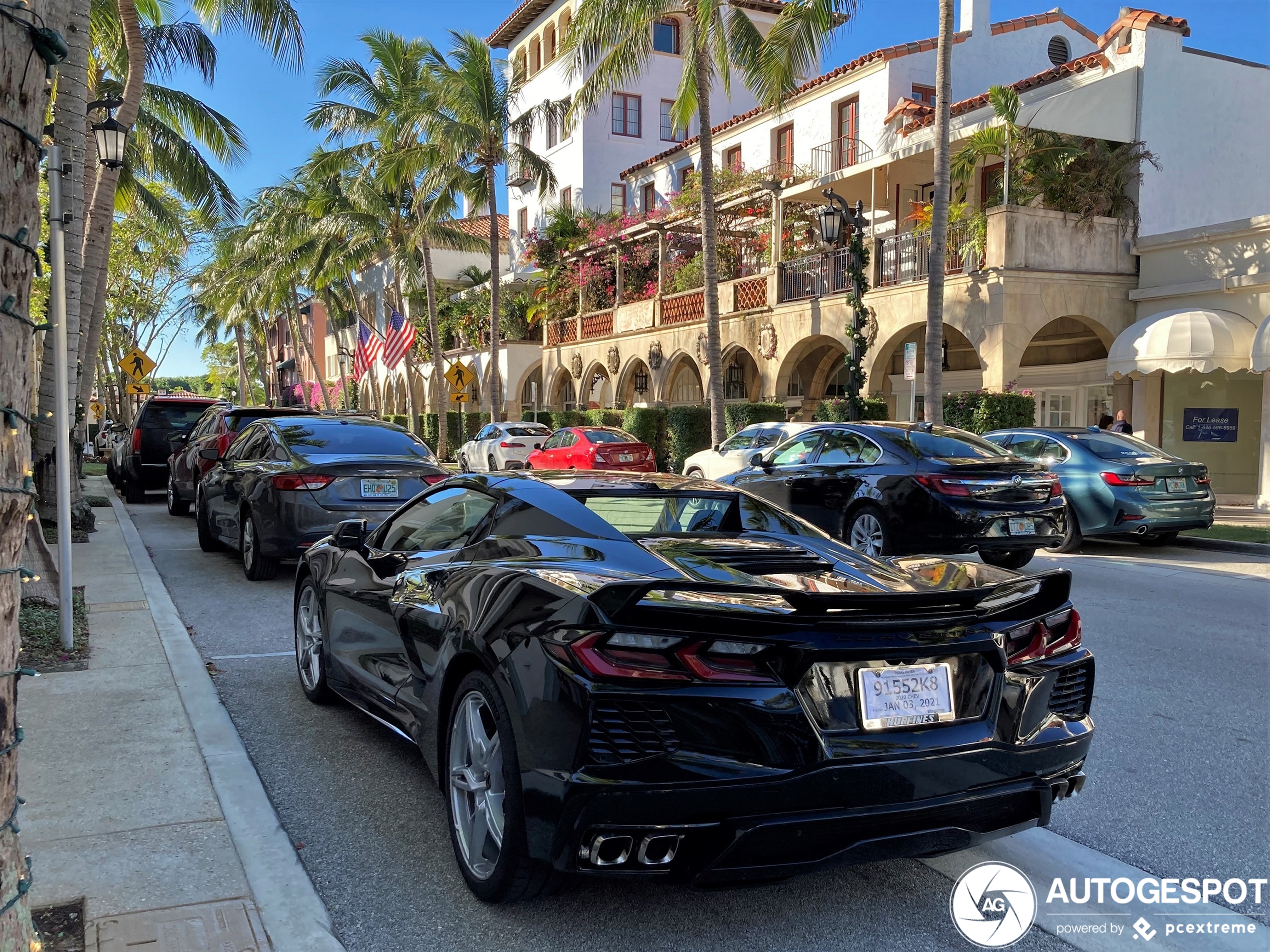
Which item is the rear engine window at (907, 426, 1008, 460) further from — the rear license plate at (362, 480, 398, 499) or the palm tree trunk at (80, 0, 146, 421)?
the palm tree trunk at (80, 0, 146, 421)

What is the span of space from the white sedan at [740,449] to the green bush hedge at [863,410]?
6022 millimetres

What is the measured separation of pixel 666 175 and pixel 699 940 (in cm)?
3547

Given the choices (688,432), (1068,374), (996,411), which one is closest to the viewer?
(996,411)

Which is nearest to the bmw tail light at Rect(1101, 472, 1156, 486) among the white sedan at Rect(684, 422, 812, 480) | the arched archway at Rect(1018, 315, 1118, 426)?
the white sedan at Rect(684, 422, 812, 480)

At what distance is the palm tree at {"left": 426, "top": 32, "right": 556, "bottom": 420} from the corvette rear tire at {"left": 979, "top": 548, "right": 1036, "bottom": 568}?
900 inches

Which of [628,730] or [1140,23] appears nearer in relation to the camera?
[628,730]

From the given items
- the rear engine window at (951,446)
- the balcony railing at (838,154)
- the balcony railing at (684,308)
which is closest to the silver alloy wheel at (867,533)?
the rear engine window at (951,446)

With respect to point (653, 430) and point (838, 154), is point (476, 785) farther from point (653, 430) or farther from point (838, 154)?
point (838, 154)

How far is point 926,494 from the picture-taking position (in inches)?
420

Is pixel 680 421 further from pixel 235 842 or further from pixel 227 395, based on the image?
pixel 227 395

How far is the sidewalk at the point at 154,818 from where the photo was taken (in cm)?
329

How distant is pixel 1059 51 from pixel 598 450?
17661 mm

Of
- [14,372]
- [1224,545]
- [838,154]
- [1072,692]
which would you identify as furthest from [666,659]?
[838,154]

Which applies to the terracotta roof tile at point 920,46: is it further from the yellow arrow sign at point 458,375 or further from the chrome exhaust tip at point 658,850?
the chrome exhaust tip at point 658,850
